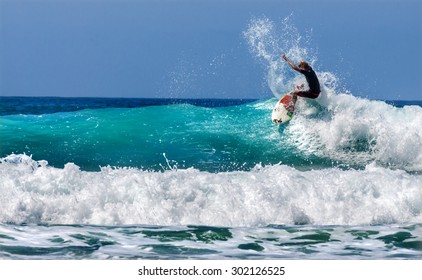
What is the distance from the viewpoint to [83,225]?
793 cm

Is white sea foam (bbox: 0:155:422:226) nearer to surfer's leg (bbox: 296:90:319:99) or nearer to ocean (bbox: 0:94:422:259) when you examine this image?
ocean (bbox: 0:94:422:259)

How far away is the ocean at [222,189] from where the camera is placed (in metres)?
7.06

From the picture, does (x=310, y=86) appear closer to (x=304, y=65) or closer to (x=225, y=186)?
(x=304, y=65)

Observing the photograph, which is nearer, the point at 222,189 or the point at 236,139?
the point at 222,189

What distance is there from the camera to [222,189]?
29.5 ft

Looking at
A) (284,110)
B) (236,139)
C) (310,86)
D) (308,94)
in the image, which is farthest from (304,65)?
(236,139)

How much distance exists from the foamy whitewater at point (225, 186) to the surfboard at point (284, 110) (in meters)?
0.19

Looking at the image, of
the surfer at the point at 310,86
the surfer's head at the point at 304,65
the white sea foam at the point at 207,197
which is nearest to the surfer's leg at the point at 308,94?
the surfer at the point at 310,86

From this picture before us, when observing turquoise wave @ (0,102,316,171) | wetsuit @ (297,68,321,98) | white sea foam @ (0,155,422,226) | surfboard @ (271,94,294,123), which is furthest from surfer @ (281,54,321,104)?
white sea foam @ (0,155,422,226)

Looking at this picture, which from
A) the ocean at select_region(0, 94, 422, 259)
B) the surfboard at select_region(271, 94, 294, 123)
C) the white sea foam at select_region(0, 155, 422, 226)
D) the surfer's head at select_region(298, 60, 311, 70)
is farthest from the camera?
the surfboard at select_region(271, 94, 294, 123)

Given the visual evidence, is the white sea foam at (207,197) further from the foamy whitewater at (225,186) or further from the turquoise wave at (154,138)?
the turquoise wave at (154,138)

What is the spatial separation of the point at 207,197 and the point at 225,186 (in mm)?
370

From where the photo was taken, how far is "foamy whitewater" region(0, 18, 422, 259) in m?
7.09

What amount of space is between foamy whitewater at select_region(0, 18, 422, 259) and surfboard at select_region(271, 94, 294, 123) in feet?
0.62
